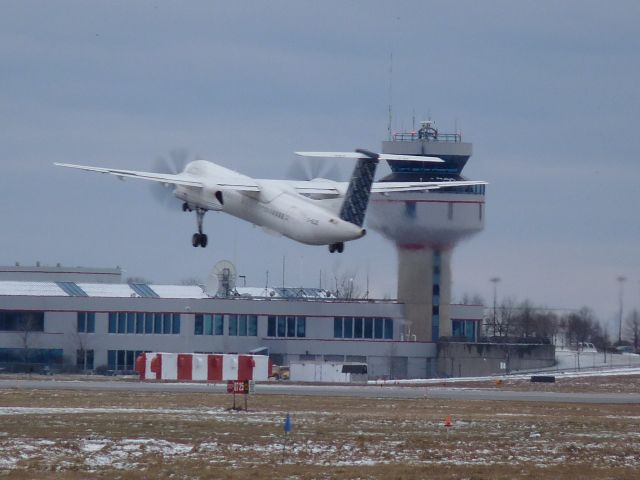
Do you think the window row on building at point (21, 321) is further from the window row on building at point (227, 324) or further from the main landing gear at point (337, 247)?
the main landing gear at point (337, 247)

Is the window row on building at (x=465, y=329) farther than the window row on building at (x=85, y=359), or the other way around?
the window row on building at (x=465, y=329)

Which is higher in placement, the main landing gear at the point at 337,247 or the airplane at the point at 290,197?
the airplane at the point at 290,197

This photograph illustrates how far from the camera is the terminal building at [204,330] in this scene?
113 metres

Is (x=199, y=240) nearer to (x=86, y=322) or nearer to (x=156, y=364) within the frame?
(x=156, y=364)

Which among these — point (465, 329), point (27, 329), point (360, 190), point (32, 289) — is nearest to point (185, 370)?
point (360, 190)

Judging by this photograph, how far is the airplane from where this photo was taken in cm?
6316

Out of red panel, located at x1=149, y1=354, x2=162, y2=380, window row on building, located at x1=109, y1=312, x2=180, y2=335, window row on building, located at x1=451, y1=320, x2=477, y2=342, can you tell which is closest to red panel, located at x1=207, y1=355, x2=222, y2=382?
red panel, located at x1=149, y1=354, x2=162, y2=380

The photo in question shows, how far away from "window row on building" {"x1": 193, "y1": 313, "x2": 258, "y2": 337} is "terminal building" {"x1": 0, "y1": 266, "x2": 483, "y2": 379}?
0.08 meters

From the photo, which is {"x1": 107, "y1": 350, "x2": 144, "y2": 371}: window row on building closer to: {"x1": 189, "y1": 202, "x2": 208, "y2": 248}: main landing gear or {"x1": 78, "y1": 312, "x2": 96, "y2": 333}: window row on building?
{"x1": 78, "y1": 312, "x2": 96, "y2": 333}: window row on building

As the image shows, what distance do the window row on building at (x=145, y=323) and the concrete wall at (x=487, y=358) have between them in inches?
882

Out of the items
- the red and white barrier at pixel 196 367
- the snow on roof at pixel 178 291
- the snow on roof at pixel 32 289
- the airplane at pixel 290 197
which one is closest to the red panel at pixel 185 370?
the red and white barrier at pixel 196 367

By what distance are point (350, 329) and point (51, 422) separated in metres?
69.2

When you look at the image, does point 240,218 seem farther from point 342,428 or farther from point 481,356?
point 481,356

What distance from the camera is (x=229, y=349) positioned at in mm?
113812
